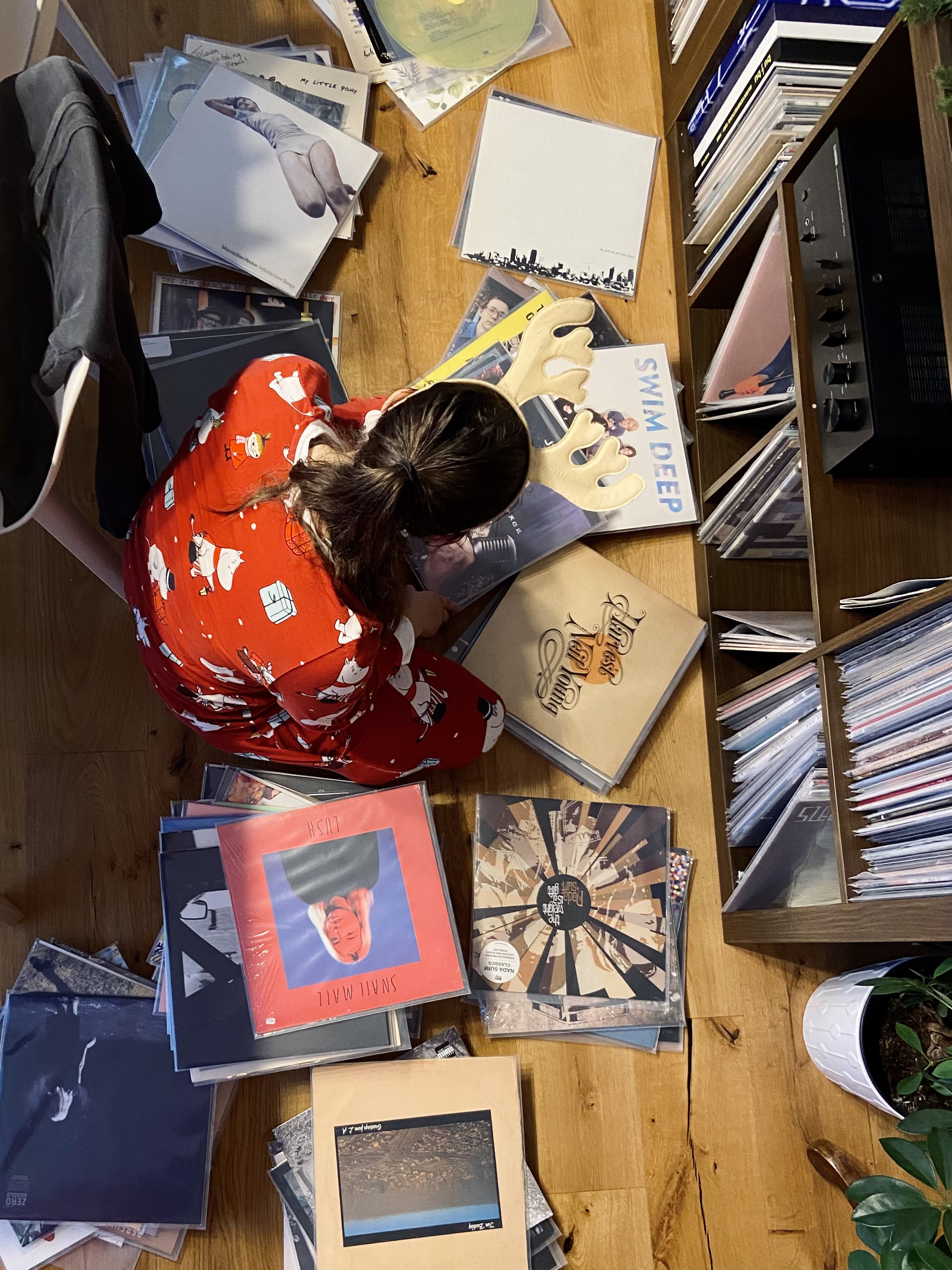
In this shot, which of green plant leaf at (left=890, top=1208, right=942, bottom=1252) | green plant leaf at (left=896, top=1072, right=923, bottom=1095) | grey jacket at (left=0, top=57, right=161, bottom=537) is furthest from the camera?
green plant leaf at (left=896, top=1072, right=923, bottom=1095)

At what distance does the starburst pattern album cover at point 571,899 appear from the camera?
1.32m

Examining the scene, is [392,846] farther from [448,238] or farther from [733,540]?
[448,238]

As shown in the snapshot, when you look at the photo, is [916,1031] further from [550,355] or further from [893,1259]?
[550,355]

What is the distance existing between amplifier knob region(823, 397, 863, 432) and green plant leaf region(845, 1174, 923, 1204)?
2.56 ft

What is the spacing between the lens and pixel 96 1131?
47.3 inches

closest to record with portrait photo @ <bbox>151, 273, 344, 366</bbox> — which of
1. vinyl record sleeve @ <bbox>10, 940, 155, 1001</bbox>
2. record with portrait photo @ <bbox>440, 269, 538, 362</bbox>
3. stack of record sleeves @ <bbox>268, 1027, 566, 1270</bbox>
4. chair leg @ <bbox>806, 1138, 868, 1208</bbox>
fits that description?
record with portrait photo @ <bbox>440, 269, 538, 362</bbox>

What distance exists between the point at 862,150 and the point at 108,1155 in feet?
4.87

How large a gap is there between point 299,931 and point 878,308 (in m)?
1.02

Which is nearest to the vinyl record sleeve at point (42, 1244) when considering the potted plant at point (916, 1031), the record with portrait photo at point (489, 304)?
the potted plant at point (916, 1031)

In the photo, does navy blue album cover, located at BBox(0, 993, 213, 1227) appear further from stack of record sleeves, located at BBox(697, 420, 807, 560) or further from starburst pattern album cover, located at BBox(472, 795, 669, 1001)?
stack of record sleeves, located at BBox(697, 420, 807, 560)

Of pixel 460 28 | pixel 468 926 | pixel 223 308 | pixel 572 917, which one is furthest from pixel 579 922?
pixel 460 28

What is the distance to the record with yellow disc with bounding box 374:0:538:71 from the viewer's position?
150 cm

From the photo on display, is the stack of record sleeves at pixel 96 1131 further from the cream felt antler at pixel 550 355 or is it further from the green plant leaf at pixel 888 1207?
the cream felt antler at pixel 550 355

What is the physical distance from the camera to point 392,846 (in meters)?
1.27
